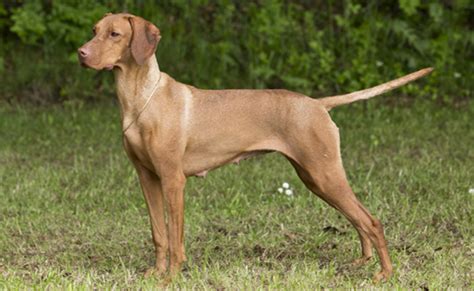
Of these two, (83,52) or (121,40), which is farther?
(121,40)

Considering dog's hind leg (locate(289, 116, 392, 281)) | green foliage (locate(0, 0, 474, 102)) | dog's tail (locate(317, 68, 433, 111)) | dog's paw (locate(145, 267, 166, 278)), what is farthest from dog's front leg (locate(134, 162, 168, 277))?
green foliage (locate(0, 0, 474, 102))

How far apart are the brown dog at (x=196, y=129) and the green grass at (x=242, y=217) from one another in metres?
0.41

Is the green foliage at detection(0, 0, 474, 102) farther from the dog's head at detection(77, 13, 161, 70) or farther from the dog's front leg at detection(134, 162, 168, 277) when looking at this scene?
the dog's head at detection(77, 13, 161, 70)

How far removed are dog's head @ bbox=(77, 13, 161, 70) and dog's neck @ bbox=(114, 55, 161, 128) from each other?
85 mm

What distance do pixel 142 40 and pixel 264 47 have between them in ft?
23.4

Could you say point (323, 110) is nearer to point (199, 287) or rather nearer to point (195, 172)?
point (195, 172)

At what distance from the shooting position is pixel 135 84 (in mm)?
6324

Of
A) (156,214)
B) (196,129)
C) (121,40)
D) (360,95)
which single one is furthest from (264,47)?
(121,40)

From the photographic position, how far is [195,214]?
26.0ft

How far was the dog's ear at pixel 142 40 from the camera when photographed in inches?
244

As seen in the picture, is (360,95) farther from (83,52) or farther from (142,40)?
(83,52)

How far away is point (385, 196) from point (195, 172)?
224 cm

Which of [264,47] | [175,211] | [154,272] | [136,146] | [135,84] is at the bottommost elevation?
[264,47]

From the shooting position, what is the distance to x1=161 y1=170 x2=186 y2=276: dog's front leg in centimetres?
630
